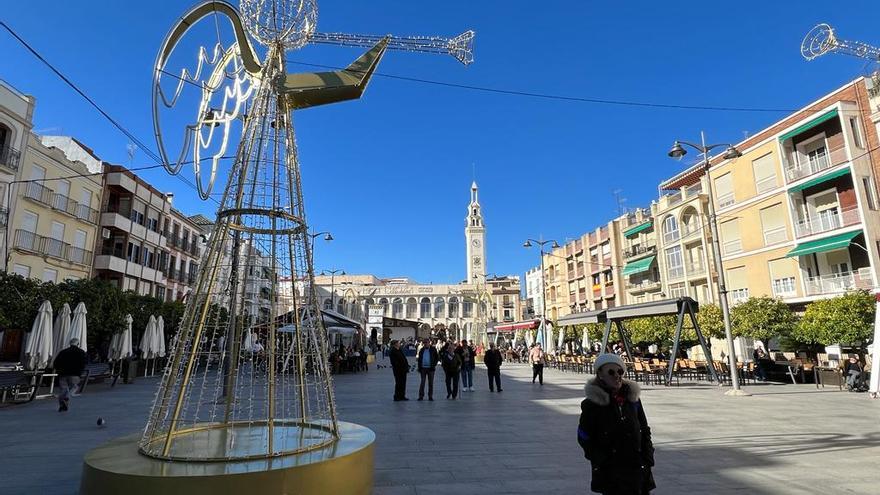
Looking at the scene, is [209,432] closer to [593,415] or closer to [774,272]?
[593,415]

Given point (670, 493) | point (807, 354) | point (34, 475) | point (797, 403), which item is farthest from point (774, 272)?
point (34, 475)

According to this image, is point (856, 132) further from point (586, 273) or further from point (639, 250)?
point (586, 273)

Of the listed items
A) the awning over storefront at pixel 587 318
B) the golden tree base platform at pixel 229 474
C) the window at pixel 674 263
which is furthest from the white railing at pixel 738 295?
the golden tree base platform at pixel 229 474

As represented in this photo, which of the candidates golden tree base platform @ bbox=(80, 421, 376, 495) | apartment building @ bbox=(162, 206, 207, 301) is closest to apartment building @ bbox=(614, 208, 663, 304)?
apartment building @ bbox=(162, 206, 207, 301)

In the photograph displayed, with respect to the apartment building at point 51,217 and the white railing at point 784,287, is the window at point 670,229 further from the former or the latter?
the apartment building at point 51,217

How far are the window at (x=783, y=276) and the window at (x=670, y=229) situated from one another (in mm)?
10202

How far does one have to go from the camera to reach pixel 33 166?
23000 millimetres

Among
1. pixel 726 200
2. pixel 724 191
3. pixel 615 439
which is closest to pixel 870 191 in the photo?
pixel 726 200

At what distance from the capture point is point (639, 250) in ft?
137

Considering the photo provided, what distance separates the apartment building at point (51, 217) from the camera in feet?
73.6

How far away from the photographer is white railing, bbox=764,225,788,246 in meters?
26.1

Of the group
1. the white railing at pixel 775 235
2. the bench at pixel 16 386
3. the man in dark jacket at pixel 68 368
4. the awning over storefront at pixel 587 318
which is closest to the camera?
the man in dark jacket at pixel 68 368

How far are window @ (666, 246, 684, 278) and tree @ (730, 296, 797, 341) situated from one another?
16.6m

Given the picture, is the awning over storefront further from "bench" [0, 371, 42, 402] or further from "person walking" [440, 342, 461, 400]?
"bench" [0, 371, 42, 402]
